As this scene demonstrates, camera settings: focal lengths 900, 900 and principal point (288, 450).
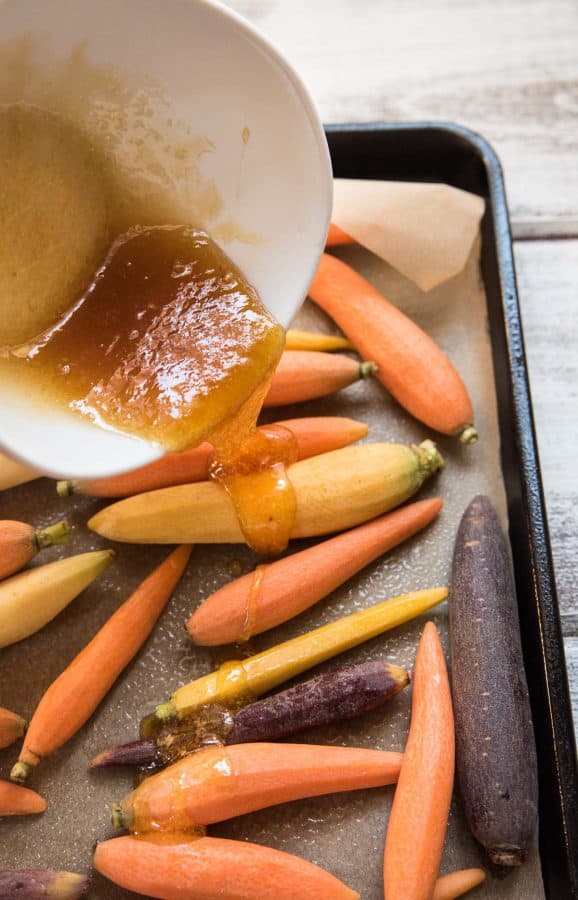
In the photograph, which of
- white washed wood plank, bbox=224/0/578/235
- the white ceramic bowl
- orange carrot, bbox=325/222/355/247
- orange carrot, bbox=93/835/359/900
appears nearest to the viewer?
the white ceramic bowl

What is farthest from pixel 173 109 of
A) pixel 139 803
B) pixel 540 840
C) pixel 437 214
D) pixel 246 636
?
pixel 540 840

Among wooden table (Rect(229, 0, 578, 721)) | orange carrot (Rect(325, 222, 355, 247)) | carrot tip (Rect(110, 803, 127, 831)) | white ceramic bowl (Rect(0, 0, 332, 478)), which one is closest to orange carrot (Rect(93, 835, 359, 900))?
carrot tip (Rect(110, 803, 127, 831))

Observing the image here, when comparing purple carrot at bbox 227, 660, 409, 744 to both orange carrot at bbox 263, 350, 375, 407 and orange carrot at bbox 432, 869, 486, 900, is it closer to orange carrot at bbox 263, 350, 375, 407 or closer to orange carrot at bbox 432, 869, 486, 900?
orange carrot at bbox 432, 869, 486, 900

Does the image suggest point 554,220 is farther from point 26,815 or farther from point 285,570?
point 26,815

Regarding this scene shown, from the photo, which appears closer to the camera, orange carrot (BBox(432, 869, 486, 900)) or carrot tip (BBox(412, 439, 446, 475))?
orange carrot (BBox(432, 869, 486, 900))

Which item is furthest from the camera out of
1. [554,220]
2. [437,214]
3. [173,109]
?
[554,220]

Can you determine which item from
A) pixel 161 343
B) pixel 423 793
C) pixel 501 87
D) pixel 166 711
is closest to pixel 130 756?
pixel 166 711

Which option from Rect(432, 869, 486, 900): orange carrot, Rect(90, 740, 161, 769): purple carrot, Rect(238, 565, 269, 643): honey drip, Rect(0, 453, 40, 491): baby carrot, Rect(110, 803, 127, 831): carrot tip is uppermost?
→ Rect(0, 453, 40, 491): baby carrot
